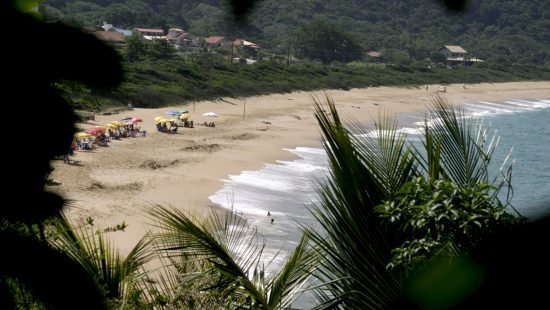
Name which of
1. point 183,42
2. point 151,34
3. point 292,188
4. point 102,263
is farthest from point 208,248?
point 183,42

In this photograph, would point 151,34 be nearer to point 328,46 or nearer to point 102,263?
point 328,46

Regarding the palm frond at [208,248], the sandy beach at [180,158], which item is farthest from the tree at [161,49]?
the palm frond at [208,248]

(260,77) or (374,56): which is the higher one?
(374,56)

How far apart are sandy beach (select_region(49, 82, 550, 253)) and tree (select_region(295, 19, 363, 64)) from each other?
89.2ft

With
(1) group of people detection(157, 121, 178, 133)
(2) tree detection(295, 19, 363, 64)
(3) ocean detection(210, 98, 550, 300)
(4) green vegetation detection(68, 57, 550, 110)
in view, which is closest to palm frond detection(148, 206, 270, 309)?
(3) ocean detection(210, 98, 550, 300)

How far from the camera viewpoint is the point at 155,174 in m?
19.5

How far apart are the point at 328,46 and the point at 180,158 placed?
171ft

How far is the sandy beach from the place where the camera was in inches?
598

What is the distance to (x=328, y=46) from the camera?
237ft

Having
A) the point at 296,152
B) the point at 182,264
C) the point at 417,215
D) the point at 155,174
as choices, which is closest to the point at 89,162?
the point at 155,174

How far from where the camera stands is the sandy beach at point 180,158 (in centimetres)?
1519

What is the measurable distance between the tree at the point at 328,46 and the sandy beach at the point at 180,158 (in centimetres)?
2720

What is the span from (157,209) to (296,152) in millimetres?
23116

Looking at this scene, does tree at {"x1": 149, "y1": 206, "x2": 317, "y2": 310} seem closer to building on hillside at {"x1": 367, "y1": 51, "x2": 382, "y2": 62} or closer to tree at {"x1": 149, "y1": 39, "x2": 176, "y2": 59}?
tree at {"x1": 149, "y1": 39, "x2": 176, "y2": 59}
